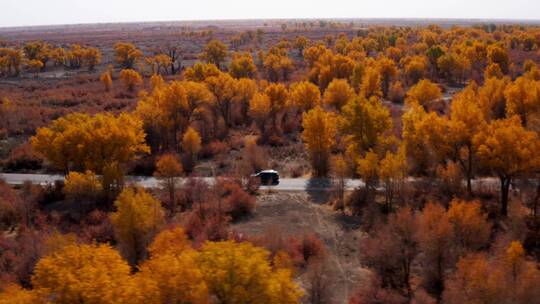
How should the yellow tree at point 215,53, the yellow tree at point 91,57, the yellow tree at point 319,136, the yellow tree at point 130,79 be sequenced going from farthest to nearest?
the yellow tree at point 91,57
the yellow tree at point 215,53
the yellow tree at point 130,79
the yellow tree at point 319,136

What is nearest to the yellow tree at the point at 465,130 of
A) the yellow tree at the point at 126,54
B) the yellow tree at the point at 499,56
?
the yellow tree at the point at 499,56

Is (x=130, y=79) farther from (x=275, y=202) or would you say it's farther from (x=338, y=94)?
(x=275, y=202)

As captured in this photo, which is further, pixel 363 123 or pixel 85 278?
pixel 363 123

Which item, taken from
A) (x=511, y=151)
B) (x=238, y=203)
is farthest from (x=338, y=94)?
(x=511, y=151)

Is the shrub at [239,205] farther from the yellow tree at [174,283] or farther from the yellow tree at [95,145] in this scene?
the yellow tree at [174,283]

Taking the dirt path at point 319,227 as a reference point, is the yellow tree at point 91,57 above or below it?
above

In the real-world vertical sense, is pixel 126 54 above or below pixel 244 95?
above

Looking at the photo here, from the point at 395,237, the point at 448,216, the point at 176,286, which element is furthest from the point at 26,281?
the point at 448,216
